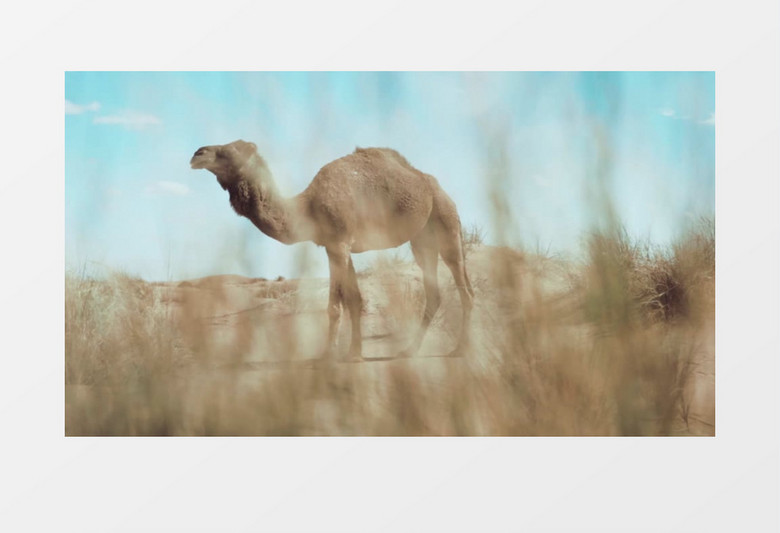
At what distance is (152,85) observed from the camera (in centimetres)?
743

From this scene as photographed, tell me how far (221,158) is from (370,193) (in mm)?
1070

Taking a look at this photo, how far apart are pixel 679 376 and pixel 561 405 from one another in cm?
86

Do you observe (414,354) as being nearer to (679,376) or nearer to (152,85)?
(679,376)

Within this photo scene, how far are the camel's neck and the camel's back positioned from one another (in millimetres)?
184

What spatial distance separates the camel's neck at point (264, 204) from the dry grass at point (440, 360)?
0.38 metres

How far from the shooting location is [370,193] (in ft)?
24.7

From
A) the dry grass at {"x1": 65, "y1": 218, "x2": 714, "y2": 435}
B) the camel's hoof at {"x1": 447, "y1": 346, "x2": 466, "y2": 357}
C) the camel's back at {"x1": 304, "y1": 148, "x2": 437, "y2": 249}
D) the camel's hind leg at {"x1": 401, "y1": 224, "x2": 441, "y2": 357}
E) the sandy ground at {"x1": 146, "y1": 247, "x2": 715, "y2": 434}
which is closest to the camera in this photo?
the dry grass at {"x1": 65, "y1": 218, "x2": 714, "y2": 435}

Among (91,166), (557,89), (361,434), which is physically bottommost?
(361,434)

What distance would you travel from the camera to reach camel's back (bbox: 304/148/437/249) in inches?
293

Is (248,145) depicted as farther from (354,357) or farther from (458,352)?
(458,352)

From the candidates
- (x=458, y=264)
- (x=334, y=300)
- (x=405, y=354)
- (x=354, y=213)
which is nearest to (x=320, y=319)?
(x=334, y=300)

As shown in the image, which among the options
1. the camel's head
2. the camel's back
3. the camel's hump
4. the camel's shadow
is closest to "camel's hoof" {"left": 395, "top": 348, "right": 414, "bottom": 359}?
the camel's shadow

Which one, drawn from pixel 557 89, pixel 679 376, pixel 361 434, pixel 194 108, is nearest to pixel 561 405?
pixel 679 376

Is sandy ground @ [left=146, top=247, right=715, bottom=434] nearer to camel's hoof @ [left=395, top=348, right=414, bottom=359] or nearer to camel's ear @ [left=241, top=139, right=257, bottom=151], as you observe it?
camel's hoof @ [left=395, top=348, right=414, bottom=359]
